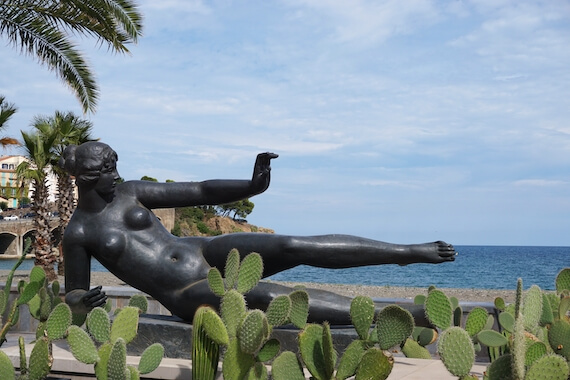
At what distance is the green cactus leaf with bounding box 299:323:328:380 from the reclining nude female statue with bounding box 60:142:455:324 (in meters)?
1.48

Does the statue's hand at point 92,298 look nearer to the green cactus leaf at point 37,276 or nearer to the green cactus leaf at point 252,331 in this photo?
the green cactus leaf at point 37,276

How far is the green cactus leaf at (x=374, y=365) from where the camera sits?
242 cm

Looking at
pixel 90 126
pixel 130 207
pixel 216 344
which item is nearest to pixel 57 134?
pixel 90 126

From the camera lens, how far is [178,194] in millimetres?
4566

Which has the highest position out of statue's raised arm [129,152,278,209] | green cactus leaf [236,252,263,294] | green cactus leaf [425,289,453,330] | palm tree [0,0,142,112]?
palm tree [0,0,142,112]

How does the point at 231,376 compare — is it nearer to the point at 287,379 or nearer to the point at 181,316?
the point at 287,379

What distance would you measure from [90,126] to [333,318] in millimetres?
17247

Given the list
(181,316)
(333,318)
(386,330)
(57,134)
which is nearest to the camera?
(386,330)

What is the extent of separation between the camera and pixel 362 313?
264 centimetres

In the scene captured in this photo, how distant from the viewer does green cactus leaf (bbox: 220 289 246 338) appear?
105 inches

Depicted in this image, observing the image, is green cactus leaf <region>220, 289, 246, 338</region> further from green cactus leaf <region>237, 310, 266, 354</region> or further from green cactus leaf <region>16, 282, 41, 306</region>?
green cactus leaf <region>16, 282, 41, 306</region>

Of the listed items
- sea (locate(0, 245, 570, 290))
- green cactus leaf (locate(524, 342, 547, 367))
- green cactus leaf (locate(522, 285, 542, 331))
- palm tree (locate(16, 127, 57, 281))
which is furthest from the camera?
sea (locate(0, 245, 570, 290))

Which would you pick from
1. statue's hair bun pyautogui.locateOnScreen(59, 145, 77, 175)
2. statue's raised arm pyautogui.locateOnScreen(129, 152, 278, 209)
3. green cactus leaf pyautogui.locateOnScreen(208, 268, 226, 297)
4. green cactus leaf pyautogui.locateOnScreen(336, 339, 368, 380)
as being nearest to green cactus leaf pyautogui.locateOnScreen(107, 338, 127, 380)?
green cactus leaf pyautogui.locateOnScreen(208, 268, 226, 297)

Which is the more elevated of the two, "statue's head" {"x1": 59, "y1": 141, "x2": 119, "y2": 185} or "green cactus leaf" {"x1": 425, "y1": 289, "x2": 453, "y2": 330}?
"statue's head" {"x1": 59, "y1": 141, "x2": 119, "y2": 185}
